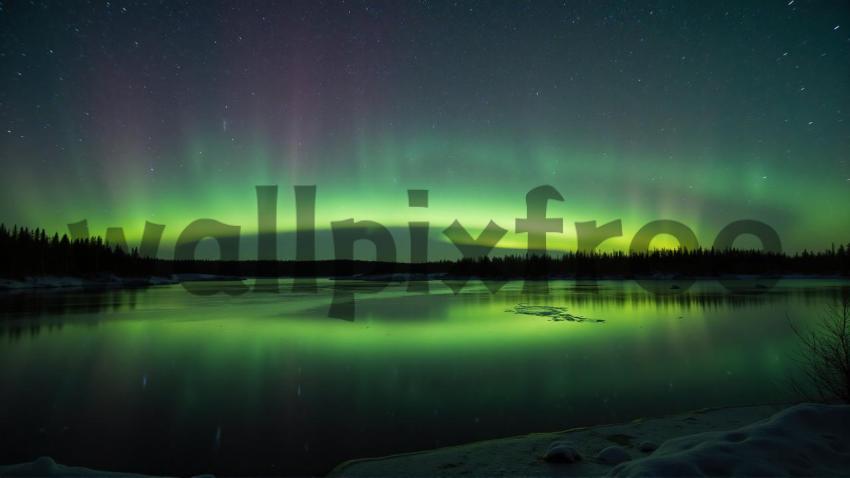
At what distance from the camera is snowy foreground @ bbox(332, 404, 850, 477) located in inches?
180

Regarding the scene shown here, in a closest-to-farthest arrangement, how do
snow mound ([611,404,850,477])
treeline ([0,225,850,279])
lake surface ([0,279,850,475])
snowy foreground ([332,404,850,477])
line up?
snow mound ([611,404,850,477]) < snowy foreground ([332,404,850,477]) < lake surface ([0,279,850,475]) < treeline ([0,225,850,279])

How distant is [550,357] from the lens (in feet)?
43.4

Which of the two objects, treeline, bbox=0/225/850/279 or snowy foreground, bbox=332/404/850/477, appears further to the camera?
treeline, bbox=0/225/850/279

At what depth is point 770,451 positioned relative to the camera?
4.86 metres

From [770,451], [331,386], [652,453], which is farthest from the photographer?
[331,386]

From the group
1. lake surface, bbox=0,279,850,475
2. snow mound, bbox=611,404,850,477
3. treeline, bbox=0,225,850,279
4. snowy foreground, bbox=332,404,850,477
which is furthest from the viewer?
treeline, bbox=0,225,850,279

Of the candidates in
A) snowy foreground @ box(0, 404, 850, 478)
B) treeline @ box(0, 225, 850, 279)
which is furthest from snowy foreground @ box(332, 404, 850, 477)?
treeline @ box(0, 225, 850, 279)

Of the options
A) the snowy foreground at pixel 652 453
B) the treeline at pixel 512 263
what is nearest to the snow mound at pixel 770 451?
the snowy foreground at pixel 652 453

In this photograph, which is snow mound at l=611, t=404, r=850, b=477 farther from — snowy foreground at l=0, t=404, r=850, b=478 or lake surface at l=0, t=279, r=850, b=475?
lake surface at l=0, t=279, r=850, b=475

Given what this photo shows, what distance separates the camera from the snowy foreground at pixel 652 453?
4.59 metres

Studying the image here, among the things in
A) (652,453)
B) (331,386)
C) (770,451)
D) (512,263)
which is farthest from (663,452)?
(512,263)

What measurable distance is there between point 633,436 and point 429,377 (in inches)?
209

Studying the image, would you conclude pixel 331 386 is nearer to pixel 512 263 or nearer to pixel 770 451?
pixel 770 451

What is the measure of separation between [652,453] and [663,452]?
0.59 feet
